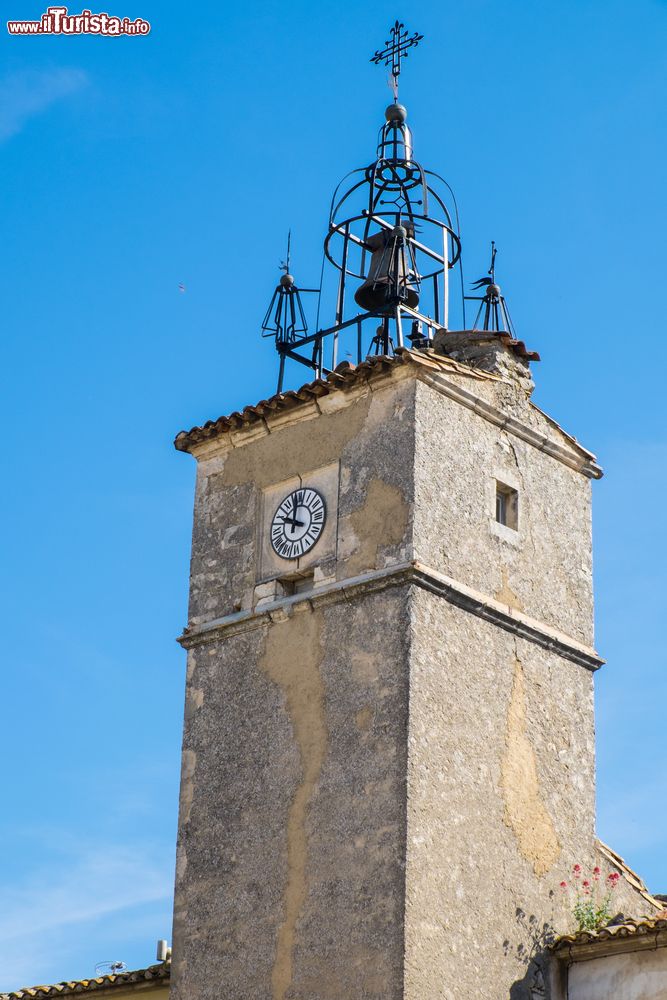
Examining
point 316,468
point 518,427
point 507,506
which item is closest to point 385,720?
point 316,468

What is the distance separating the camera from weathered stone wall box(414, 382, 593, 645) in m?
17.0

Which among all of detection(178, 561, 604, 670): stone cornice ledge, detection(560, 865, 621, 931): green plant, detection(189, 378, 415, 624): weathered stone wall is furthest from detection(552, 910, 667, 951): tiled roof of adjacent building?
detection(189, 378, 415, 624): weathered stone wall

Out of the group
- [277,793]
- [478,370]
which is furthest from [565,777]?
[478,370]

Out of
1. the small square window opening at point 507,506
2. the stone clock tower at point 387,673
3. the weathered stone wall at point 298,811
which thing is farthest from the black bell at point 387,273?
the weathered stone wall at point 298,811

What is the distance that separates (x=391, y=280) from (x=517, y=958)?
6.77 m

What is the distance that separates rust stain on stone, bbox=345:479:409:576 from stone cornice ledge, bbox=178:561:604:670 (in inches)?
7.4

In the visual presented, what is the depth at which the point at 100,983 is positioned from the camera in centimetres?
1894

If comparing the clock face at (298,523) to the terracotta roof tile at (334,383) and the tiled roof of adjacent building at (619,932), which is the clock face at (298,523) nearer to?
the terracotta roof tile at (334,383)

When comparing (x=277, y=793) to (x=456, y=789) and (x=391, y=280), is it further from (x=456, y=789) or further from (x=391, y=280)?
(x=391, y=280)

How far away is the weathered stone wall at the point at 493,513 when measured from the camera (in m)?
17.0

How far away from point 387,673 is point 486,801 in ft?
4.87

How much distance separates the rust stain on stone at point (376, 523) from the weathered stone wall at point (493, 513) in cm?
19

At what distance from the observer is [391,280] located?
18.6 meters

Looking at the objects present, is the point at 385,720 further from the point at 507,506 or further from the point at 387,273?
the point at 387,273
